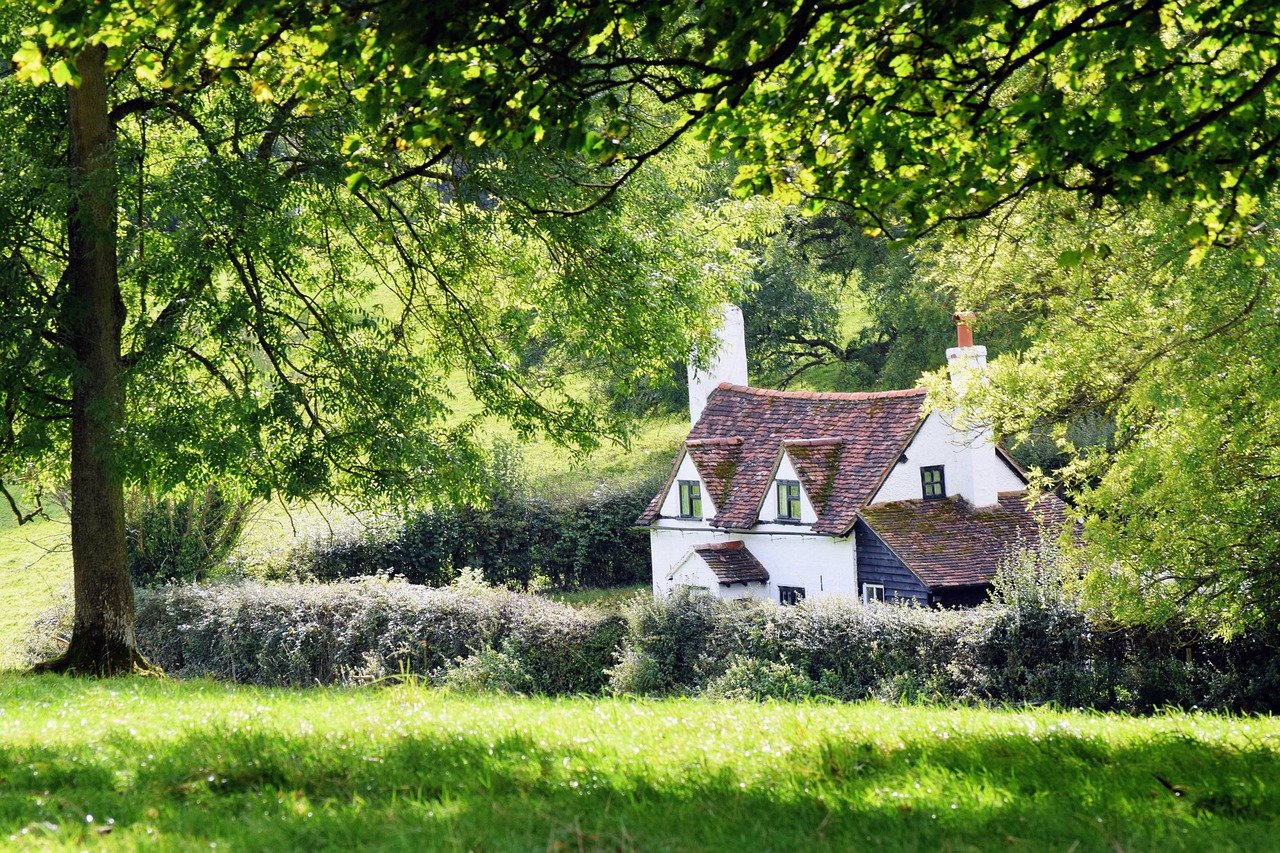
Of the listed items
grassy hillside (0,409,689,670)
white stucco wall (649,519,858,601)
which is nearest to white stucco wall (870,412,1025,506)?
white stucco wall (649,519,858,601)

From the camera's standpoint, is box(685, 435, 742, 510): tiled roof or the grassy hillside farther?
box(685, 435, 742, 510): tiled roof

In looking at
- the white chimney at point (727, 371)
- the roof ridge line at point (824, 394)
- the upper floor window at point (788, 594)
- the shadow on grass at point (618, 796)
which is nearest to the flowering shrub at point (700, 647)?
the upper floor window at point (788, 594)

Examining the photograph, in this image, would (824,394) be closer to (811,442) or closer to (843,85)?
(811,442)

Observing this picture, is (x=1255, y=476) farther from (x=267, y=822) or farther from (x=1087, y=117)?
(x=267, y=822)

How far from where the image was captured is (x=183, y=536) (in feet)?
97.2

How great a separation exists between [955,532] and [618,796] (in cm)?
2429

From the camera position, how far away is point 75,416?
42.9 ft

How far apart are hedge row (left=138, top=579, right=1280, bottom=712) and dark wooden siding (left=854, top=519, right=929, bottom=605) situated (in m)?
5.82

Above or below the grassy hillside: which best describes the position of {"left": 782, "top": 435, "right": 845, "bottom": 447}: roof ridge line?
above

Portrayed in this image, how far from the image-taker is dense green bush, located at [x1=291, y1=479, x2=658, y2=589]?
3522cm

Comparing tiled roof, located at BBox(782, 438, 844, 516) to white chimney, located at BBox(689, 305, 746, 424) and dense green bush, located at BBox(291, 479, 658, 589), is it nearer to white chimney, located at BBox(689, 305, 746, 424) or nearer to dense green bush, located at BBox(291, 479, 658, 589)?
white chimney, located at BBox(689, 305, 746, 424)

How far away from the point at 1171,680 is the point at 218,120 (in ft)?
53.3

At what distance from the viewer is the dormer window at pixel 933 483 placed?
2952 cm

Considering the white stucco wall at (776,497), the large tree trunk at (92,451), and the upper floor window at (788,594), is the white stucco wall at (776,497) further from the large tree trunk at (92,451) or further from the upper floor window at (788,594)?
the large tree trunk at (92,451)
